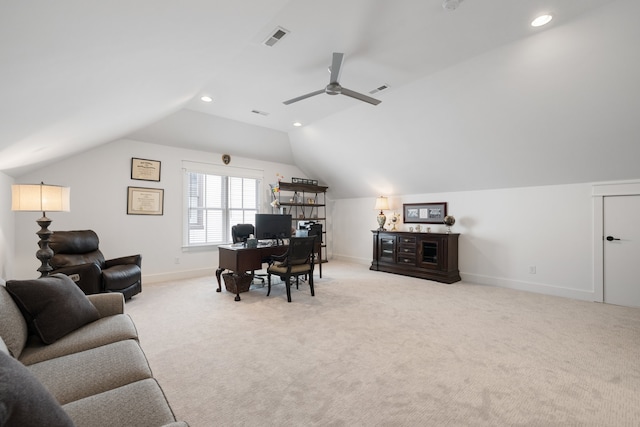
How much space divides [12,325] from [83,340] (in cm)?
33

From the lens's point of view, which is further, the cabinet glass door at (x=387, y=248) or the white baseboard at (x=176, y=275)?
the cabinet glass door at (x=387, y=248)

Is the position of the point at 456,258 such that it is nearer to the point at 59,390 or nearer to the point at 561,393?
the point at 561,393

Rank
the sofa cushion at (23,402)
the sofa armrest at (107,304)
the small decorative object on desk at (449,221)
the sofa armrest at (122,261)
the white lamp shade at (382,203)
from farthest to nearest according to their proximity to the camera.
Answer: the white lamp shade at (382,203)
the small decorative object on desk at (449,221)
the sofa armrest at (122,261)
the sofa armrest at (107,304)
the sofa cushion at (23,402)

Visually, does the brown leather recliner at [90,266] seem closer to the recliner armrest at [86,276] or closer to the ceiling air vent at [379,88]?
the recliner armrest at [86,276]

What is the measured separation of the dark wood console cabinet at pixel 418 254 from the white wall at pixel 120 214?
3.57 metres

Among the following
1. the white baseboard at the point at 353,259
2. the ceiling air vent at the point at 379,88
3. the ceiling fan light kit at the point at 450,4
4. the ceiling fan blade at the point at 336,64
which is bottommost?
the white baseboard at the point at 353,259

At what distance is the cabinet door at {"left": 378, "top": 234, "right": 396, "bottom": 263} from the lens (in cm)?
600

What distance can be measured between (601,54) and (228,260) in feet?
16.3

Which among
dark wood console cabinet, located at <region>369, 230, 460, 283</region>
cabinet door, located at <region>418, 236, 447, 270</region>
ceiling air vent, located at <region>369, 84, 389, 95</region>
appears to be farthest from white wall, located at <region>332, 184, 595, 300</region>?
ceiling air vent, located at <region>369, 84, 389, 95</region>

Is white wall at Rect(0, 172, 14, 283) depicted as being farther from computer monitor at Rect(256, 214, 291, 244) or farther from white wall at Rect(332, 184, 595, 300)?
white wall at Rect(332, 184, 595, 300)

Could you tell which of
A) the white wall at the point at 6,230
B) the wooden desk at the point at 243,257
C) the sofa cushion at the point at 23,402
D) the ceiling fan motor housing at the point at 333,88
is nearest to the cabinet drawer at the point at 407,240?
the wooden desk at the point at 243,257

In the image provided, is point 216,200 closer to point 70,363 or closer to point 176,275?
point 176,275

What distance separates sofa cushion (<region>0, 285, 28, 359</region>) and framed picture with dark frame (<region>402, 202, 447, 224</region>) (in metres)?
5.81

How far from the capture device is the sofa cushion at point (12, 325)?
57.3 inches
